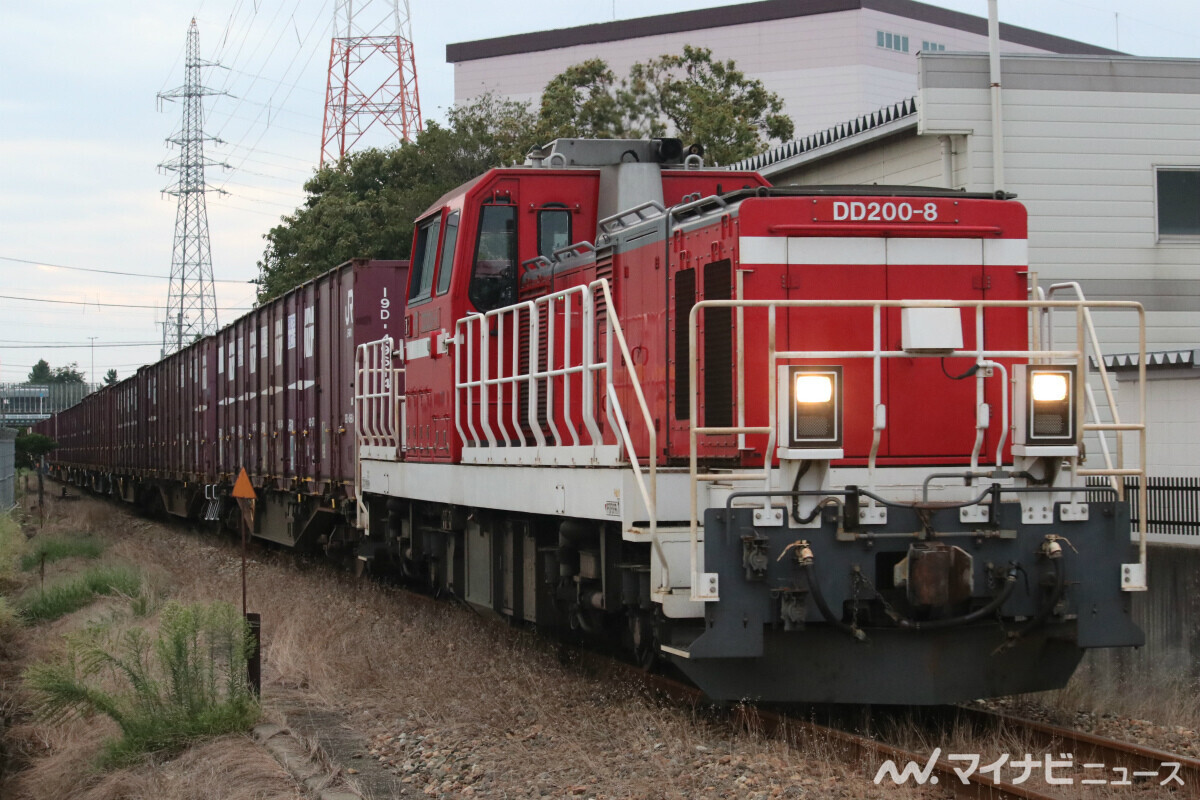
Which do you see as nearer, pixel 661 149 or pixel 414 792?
pixel 414 792

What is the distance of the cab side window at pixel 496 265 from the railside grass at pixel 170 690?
3193mm

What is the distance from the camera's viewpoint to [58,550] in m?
21.5

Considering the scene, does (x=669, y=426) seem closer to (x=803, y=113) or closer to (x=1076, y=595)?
(x=1076, y=595)

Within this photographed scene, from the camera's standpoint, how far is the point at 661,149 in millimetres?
10281

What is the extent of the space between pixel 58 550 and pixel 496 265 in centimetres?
1447

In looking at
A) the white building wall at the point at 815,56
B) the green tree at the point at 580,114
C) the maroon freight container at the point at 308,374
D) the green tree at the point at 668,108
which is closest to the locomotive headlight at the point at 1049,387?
the maroon freight container at the point at 308,374

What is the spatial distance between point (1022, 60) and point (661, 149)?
26.8ft

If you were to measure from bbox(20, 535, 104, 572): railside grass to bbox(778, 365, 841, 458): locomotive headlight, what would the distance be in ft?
55.2

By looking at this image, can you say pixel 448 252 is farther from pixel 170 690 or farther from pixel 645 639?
pixel 170 690

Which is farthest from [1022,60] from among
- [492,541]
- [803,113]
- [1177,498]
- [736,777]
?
[803,113]

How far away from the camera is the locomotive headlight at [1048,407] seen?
21.6 feet

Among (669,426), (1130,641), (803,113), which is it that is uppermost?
(803,113)

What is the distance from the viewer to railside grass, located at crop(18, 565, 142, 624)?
15.0 m

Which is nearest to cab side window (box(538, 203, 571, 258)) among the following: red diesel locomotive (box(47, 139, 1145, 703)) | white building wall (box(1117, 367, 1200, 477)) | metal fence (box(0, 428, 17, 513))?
red diesel locomotive (box(47, 139, 1145, 703))
